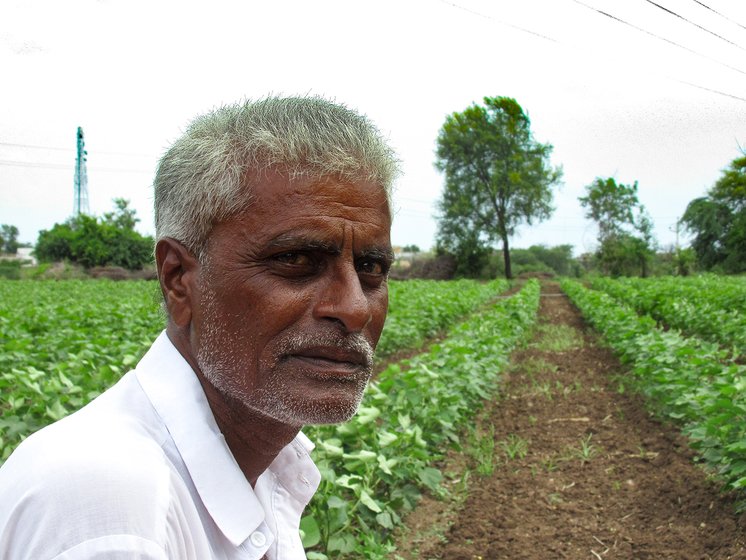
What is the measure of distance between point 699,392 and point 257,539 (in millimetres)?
5181

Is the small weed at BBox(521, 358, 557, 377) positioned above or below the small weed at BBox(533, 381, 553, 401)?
above

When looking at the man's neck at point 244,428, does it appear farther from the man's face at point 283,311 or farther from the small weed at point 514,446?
the small weed at point 514,446

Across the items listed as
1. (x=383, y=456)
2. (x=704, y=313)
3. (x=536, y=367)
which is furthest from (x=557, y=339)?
(x=383, y=456)

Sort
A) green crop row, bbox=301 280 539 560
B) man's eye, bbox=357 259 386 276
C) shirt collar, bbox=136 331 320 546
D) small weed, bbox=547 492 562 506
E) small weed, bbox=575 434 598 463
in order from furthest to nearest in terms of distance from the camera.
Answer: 1. small weed, bbox=575 434 598 463
2. small weed, bbox=547 492 562 506
3. green crop row, bbox=301 280 539 560
4. man's eye, bbox=357 259 386 276
5. shirt collar, bbox=136 331 320 546

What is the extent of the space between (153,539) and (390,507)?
3.42 meters

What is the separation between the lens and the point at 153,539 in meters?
0.99

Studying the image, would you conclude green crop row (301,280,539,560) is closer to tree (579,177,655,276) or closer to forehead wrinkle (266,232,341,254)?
forehead wrinkle (266,232,341,254)

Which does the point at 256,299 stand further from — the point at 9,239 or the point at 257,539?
the point at 9,239

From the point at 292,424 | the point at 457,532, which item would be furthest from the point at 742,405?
the point at 292,424

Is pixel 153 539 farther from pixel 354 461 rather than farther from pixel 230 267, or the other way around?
pixel 354 461

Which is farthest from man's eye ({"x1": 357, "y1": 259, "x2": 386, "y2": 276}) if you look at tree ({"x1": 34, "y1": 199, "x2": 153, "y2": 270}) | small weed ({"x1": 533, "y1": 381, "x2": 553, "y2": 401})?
tree ({"x1": 34, "y1": 199, "x2": 153, "y2": 270})

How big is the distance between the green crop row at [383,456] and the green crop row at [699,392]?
1.93m

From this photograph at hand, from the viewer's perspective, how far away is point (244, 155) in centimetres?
145

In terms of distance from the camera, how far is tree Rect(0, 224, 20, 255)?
8126 centimetres
